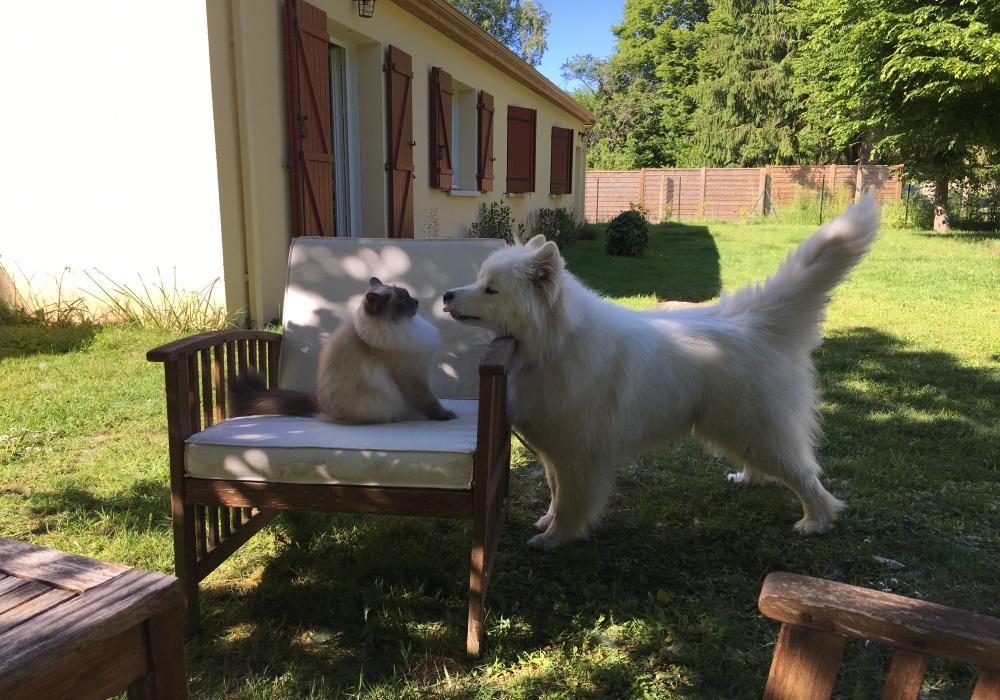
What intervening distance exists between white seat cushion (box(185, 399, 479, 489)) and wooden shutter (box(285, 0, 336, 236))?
4.81 metres

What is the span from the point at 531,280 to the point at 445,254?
0.80m

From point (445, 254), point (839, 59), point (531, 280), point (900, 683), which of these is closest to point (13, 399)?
point (445, 254)

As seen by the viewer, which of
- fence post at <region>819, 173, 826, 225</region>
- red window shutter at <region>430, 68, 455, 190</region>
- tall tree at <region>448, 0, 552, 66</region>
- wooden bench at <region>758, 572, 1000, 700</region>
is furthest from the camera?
tall tree at <region>448, 0, 552, 66</region>

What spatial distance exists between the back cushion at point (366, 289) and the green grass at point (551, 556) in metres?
0.70

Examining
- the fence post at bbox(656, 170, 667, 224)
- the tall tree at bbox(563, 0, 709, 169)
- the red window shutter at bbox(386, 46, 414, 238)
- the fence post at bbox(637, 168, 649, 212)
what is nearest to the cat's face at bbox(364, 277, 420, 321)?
the red window shutter at bbox(386, 46, 414, 238)

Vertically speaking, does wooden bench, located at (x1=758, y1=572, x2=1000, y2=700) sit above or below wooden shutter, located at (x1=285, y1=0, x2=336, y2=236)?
below

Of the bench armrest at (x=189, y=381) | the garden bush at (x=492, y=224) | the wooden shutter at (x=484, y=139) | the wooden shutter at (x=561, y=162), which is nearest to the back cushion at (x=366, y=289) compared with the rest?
the bench armrest at (x=189, y=381)

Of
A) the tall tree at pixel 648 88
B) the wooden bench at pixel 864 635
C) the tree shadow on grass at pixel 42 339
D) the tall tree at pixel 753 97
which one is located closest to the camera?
the wooden bench at pixel 864 635

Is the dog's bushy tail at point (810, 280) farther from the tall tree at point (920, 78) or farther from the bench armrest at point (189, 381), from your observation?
the tall tree at point (920, 78)

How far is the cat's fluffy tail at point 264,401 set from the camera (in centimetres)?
262

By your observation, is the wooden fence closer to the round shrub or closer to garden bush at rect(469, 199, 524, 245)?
the round shrub

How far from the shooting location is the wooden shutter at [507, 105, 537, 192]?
13.5m

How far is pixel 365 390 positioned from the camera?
2.48 meters

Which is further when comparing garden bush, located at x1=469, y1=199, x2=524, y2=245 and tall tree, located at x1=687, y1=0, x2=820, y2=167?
tall tree, located at x1=687, y1=0, x2=820, y2=167
